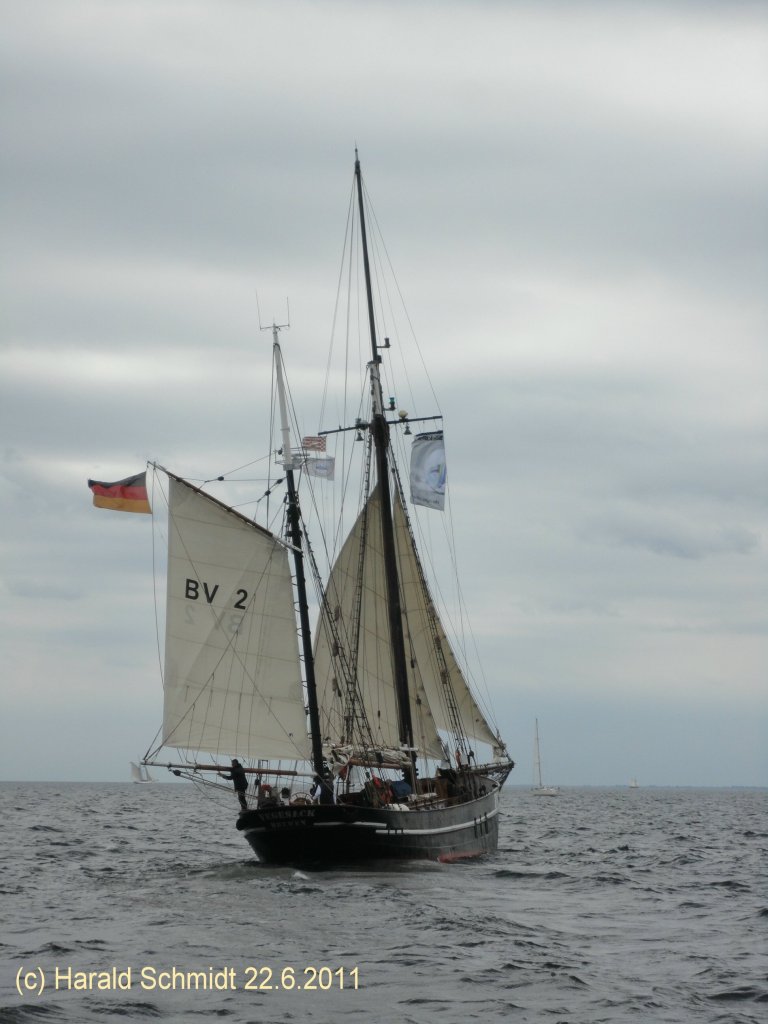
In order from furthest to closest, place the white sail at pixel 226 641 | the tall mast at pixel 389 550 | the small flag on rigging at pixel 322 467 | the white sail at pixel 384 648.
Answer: the white sail at pixel 384 648, the tall mast at pixel 389 550, the small flag on rigging at pixel 322 467, the white sail at pixel 226 641

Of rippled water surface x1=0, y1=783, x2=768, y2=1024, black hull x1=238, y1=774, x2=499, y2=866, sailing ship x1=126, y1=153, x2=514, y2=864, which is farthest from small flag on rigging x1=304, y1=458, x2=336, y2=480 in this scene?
rippled water surface x1=0, y1=783, x2=768, y2=1024

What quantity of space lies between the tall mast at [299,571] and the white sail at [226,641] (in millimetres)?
423

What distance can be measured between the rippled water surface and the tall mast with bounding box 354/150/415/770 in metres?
6.69

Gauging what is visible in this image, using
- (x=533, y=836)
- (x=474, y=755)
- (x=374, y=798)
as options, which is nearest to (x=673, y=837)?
(x=533, y=836)

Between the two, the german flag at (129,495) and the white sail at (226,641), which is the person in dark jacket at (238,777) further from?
the german flag at (129,495)

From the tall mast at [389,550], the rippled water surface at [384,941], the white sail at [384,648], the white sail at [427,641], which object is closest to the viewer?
the rippled water surface at [384,941]

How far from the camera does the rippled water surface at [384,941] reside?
21703 millimetres

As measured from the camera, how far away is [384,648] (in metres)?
58.0

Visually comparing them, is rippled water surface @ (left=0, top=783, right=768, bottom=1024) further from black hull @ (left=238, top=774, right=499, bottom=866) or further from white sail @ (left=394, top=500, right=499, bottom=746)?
white sail @ (left=394, top=500, right=499, bottom=746)

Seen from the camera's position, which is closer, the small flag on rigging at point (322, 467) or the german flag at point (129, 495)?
the german flag at point (129, 495)

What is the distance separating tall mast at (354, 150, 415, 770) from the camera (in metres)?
52.5

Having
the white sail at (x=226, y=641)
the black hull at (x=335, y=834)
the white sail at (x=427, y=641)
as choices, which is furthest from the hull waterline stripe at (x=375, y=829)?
the white sail at (x=427, y=641)

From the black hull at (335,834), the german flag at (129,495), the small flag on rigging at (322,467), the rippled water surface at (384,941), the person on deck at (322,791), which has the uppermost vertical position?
the small flag on rigging at (322,467)

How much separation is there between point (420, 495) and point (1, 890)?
995 inches
